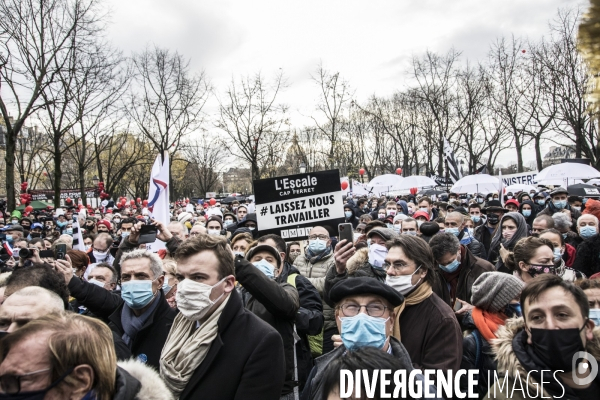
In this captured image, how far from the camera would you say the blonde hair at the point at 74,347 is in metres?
1.81

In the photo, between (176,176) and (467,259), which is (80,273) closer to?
(467,259)

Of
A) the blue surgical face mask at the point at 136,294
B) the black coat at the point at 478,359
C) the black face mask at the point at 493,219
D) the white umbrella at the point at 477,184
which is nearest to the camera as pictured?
the black coat at the point at 478,359

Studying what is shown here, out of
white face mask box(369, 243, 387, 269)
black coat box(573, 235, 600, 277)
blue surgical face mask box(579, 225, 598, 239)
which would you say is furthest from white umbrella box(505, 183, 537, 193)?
white face mask box(369, 243, 387, 269)

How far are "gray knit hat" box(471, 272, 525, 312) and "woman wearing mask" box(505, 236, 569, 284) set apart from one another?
888mm

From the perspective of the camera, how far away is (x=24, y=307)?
2814 millimetres

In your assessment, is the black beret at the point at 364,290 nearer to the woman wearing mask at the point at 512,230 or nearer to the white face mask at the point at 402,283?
the white face mask at the point at 402,283

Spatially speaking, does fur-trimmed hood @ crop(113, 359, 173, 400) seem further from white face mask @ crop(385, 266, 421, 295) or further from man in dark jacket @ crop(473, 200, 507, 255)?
man in dark jacket @ crop(473, 200, 507, 255)

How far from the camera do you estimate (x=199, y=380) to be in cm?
257

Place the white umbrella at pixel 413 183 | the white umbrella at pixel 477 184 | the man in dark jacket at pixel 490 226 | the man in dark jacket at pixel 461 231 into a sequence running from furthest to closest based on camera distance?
the white umbrella at pixel 413 183
the white umbrella at pixel 477 184
the man in dark jacket at pixel 490 226
the man in dark jacket at pixel 461 231

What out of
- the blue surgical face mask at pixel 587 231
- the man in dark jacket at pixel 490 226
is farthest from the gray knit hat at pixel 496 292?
the man in dark jacket at pixel 490 226

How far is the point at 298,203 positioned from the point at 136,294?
8.78 ft

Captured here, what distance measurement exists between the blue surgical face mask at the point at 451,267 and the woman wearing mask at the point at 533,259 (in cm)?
55

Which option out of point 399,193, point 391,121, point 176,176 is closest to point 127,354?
point 399,193

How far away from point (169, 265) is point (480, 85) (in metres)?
36.0
